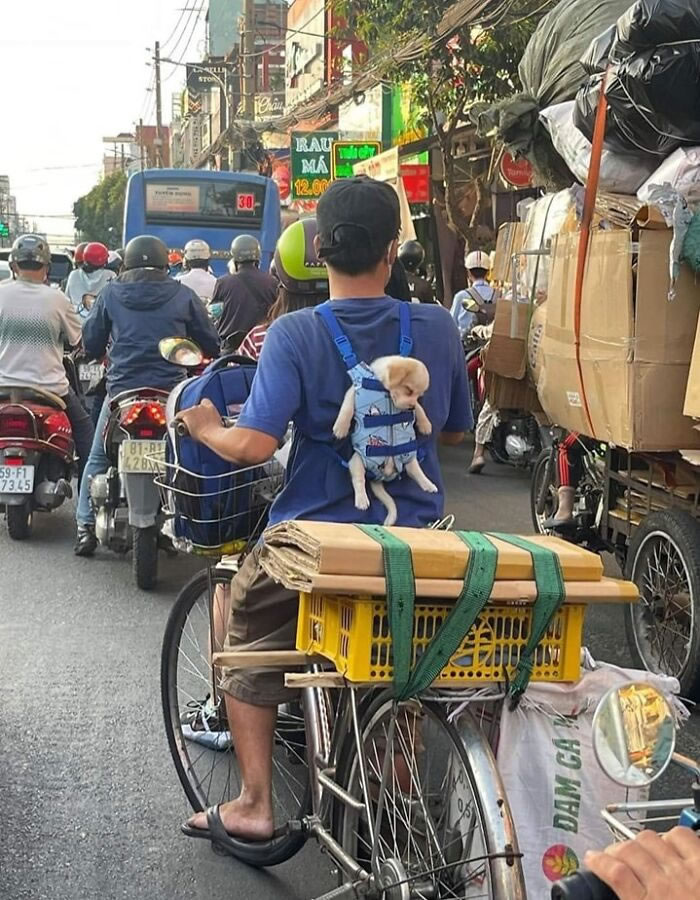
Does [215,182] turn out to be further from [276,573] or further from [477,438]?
[276,573]

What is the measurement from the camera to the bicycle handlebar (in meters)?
1.43

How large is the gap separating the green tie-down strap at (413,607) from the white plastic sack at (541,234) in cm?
396

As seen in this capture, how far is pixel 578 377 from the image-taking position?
192 inches

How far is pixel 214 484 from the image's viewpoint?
3314 millimetres

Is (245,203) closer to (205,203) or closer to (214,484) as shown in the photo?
(205,203)

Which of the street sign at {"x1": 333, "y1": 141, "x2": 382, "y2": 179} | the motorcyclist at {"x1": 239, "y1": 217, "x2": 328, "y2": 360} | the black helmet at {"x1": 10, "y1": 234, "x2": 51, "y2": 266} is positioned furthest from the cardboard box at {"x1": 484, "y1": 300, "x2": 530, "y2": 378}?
the street sign at {"x1": 333, "y1": 141, "x2": 382, "y2": 179}

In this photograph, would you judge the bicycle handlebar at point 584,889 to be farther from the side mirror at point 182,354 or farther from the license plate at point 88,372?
the license plate at point 88,372

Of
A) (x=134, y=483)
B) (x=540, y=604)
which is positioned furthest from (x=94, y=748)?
(x=540, y=604)

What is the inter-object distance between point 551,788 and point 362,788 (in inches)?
18.6

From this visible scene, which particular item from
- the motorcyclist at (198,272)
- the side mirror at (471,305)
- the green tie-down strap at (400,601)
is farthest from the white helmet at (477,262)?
the green tie-down strap at (400,601)

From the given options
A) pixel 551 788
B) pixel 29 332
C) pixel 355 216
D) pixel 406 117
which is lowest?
pixel 551 788

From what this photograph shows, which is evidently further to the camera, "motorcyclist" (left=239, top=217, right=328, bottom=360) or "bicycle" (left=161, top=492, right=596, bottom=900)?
"motorcyclist" (left=239, top=217, right=328, bottom=360)

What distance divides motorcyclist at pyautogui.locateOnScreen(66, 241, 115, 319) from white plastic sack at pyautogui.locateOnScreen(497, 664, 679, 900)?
10.2 meters

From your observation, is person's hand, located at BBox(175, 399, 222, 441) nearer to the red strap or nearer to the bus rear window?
the red strap
